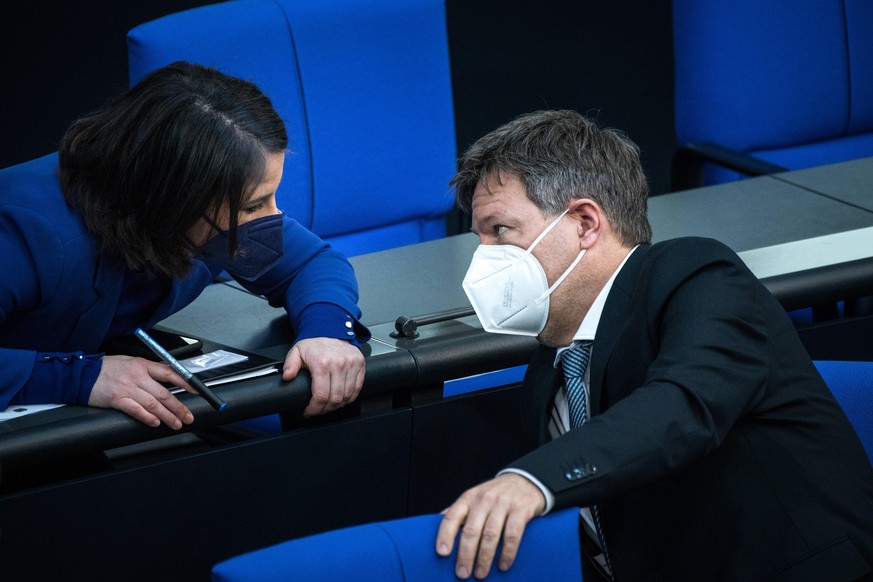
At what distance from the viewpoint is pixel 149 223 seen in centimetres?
175

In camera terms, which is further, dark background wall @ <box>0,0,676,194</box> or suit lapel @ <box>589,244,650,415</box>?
dark background wall @ <box>0,0,676,194</box>

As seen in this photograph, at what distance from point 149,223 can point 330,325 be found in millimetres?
307

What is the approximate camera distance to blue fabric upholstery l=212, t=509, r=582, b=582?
1084 mm

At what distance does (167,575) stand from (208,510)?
0.10 metres

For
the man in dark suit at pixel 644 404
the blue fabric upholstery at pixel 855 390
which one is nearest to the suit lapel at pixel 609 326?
the man in dark suit at pixel 644 404

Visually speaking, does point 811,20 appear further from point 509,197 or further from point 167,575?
point 167,575

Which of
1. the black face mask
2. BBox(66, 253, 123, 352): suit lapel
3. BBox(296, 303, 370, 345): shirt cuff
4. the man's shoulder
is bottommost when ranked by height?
BBox(296, 303, 370, 345): shirt cuff

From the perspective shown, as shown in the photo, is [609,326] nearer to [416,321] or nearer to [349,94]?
[416,321]

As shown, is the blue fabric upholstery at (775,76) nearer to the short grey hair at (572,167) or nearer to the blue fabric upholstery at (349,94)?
the blue fabric upholstery at (349,94)

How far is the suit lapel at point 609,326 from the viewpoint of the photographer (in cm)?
146

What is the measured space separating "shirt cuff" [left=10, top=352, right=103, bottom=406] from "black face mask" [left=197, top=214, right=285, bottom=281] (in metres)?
0.27

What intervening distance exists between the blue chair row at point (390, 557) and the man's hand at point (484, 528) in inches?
0.6

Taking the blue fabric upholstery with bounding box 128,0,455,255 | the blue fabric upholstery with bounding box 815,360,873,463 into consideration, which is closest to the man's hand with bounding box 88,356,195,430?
the blue fabric upholstery with bounding box 815,360,873,463

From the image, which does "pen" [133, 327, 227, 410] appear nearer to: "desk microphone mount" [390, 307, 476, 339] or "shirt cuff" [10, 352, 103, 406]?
"shirt cuff" [10, 352, 103, 406]
